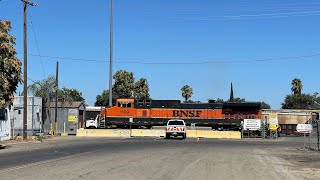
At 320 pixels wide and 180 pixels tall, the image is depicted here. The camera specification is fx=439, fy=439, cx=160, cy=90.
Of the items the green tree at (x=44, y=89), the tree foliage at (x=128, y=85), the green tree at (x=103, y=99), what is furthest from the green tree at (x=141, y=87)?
the green tree at (x=44, y=89)

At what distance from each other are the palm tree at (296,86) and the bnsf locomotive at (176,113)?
67.7 m

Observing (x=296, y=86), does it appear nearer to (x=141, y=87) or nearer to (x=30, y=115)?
(x=141, y=87)

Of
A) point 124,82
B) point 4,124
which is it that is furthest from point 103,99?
point 4,124

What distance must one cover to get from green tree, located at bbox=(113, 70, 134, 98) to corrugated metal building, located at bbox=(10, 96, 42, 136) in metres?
47.8

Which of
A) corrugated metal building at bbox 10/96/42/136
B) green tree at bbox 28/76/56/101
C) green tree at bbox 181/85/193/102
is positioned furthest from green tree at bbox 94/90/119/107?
corrugated metal building at bbox 10/96/42/136

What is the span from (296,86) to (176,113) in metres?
72.4

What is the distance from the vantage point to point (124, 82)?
9594 cm

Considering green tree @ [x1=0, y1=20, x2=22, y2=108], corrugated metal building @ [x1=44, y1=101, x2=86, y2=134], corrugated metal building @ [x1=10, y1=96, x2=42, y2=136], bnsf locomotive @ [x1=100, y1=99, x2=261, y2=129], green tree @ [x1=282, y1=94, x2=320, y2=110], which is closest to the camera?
green tree @ [x1=0, y1=20, x2=22, y2=108]

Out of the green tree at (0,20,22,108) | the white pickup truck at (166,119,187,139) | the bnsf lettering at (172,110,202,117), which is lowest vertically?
the white pickup truck at (166,119,187,139)

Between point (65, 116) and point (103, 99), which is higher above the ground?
point (103, 99)

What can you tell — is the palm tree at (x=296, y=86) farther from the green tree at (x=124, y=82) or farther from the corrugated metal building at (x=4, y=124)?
the corrugated metal building at (x=4, y=124)

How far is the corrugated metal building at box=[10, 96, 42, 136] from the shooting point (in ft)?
150

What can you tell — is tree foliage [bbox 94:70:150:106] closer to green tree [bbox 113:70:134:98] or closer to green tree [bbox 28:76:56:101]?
green tree [bbox 113:70:134:98]

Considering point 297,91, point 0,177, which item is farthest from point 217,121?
point 297,91
